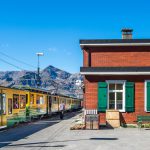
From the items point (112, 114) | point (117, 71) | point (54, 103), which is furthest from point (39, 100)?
point (117, 71)

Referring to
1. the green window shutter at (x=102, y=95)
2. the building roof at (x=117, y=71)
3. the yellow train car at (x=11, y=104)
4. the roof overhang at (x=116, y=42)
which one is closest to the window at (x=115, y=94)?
the green window shutter at (x=102, y=95)

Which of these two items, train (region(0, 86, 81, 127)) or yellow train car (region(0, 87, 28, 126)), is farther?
train (region(0, 86, 81, 127))

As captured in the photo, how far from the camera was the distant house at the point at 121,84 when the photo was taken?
1080 inches

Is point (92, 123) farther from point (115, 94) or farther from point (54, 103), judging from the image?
point (54, 103)

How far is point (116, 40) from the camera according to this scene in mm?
28516

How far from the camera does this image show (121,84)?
1099 inches

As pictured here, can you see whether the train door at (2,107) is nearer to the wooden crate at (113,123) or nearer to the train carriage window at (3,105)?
the train carriage window at (3,105)

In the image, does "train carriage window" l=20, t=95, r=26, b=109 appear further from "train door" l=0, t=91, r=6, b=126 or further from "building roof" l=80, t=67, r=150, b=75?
"building roof" l=80, t=67, r=150, b=75

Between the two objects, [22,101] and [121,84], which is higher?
[121,84]

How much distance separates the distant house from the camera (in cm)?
2742

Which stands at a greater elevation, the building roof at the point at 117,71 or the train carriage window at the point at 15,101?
the building roof at the point at 117,71

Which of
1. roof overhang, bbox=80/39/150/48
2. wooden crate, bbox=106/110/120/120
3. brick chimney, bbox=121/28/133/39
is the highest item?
brick chimney, bbox=121/28/133/39

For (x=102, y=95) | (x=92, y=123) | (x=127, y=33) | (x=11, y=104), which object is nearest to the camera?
(x=92, y=123)

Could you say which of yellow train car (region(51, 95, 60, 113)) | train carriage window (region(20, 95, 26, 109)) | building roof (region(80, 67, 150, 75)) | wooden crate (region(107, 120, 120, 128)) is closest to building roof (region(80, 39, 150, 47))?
building roof (region(80, 67, 150, 75))
